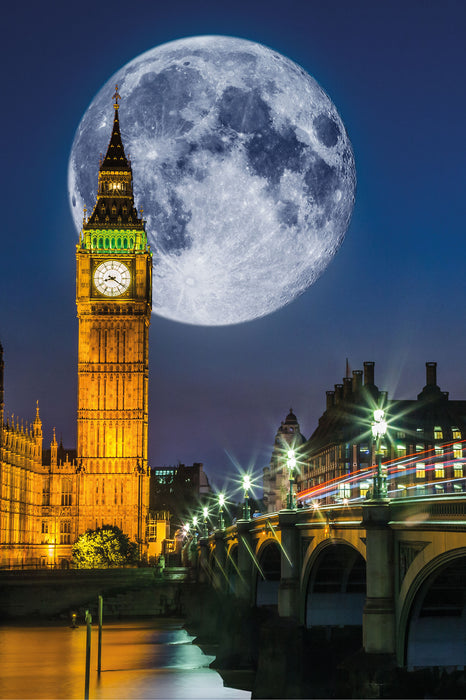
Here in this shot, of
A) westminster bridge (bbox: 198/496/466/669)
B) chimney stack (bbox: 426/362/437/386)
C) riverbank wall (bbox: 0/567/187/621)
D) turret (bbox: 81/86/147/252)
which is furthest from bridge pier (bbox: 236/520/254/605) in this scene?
turret (bbox: 81/86/147/252)

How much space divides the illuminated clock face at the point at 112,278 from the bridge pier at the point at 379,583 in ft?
429

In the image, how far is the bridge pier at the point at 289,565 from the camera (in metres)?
64.0

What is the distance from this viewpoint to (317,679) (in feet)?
190

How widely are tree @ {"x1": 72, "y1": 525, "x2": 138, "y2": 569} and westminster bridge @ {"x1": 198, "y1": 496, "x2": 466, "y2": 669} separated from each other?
90.1 meters

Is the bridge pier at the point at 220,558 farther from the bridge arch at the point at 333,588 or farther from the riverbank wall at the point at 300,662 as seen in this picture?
the bridge arch at the point at 333,588

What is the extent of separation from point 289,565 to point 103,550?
310ft

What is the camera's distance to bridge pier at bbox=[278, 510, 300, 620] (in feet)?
210

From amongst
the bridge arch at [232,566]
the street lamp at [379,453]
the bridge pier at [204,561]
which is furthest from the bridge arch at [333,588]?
the bridge pier at [204,561]

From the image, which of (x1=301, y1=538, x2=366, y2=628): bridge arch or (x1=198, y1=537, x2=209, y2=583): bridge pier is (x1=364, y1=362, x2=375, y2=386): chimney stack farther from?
(x1=301, y1=538, x2=366, y2=628): bridge arch

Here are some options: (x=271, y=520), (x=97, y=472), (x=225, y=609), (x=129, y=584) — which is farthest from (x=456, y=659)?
(x=97, y=472)

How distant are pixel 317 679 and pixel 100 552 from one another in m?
99.9

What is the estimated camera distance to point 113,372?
17325cm

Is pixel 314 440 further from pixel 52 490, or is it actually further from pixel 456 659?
pixel 456 659

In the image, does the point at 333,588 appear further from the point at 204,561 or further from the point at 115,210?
the point at 115,210
